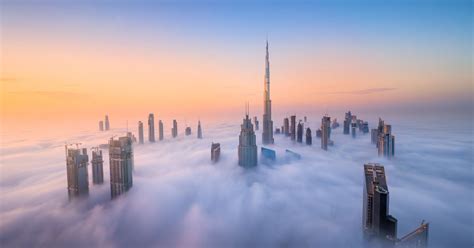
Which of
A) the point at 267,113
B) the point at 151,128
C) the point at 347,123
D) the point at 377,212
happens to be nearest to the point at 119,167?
the point at 377,212

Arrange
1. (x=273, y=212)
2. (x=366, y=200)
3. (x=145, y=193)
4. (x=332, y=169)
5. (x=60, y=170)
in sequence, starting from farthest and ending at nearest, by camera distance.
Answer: (x=332, y=169) → (x=60, y=170) → (x=145, y=193) → (x=273, y=212) → (x=366, y=200)

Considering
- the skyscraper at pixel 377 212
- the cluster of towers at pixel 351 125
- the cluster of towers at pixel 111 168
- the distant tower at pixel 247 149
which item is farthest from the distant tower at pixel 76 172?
the cluster of towers at pixel 351 125

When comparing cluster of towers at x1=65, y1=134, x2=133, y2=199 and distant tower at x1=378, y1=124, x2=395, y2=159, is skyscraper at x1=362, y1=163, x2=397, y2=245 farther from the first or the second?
distant tower at x1=378, y1=124, x2=395, y2=159

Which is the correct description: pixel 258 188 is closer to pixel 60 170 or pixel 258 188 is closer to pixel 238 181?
pixel 238 181

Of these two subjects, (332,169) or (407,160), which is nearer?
(332,169)

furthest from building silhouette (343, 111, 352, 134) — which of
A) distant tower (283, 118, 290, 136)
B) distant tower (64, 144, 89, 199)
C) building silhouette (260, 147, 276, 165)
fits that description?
distant tower (64, 144, 89, 199)

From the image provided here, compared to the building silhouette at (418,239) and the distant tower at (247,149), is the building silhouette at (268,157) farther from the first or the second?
the building silhouette at (418,239)

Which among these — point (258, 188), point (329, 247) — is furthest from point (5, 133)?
point (329, 247)
